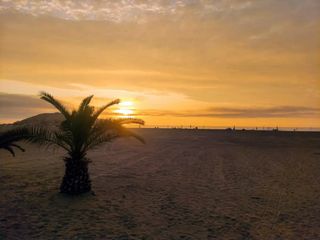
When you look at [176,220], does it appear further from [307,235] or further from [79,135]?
[79,135]

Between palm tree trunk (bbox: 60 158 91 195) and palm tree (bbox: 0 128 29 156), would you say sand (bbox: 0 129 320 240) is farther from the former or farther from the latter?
palm tree (bbox: 0 128 29 156)

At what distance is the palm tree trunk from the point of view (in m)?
13.4

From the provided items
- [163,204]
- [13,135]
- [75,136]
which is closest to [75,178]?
[75,136]

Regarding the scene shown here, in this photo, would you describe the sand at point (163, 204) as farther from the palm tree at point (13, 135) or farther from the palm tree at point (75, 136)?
the palm tree at point (13, 135)

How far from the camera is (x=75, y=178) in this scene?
1348 cm

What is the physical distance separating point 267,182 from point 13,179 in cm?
1095

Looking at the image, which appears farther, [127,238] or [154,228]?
[154,228]

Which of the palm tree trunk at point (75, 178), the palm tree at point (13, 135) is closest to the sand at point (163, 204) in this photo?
the palm tree trunk at point (75, 178)

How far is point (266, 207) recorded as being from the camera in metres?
12.8

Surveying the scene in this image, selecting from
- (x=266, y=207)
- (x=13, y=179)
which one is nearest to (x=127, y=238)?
(x=266, y=207)

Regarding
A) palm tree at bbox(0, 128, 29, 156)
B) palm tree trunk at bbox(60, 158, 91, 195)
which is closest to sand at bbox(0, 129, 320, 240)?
palm tree trunk at bbox(60, 158, 91, 195)

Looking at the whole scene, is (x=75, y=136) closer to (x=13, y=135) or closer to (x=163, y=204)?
(x=13, y=135)

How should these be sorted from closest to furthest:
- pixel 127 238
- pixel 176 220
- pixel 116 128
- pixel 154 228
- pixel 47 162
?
pixel 127 238, pixel 154 228, pixel 176 220, pixel 116 128, pixel 47 162

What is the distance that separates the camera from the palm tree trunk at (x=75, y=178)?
1338 cm
